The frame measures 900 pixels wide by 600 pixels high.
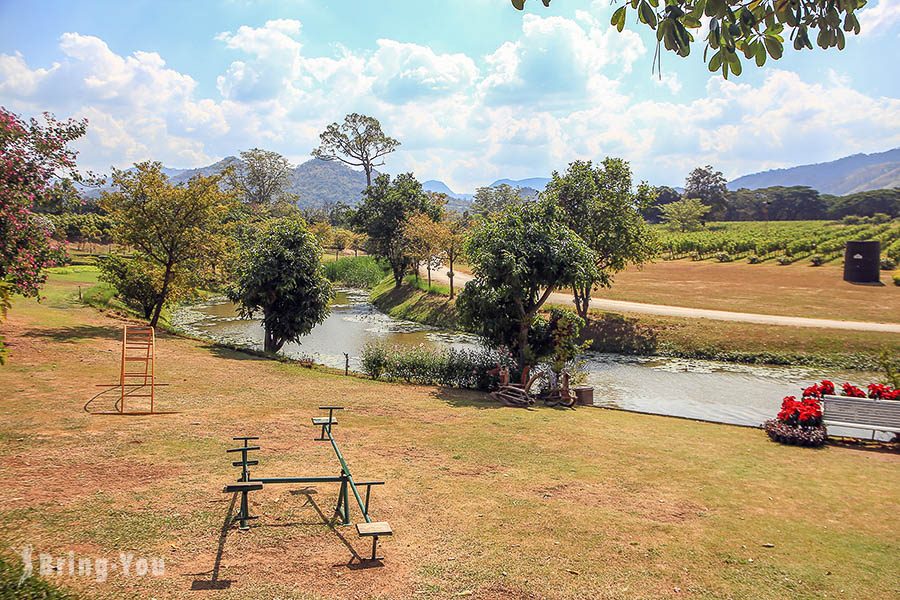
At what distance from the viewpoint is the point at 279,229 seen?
73.7ft

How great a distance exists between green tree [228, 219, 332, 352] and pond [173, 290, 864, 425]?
259cm

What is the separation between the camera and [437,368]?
18.5m

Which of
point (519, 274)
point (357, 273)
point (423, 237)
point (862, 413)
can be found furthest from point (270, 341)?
point (357, 273)

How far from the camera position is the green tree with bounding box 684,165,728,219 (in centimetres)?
11150

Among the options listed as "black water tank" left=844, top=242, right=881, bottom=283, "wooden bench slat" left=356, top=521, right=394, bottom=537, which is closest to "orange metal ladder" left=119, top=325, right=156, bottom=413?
"wooden bench slat" left=356, top=521, right=394, bottom=537

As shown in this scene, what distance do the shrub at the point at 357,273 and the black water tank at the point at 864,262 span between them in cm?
4397

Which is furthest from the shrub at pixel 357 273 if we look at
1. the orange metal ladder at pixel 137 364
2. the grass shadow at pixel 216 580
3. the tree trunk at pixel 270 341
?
the grass shadow at pixel 216 580

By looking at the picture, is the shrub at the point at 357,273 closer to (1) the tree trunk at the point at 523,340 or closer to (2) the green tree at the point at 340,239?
(2) the green tree at the point at 340,239

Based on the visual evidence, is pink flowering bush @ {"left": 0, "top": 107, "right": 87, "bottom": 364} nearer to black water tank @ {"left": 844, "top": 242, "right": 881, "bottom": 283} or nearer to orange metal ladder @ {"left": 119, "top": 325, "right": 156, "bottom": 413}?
orange metal ladder @ {"left": 119, "top": 325, "right": 156, "bottom": 413}

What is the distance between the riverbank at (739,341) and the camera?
942 inches

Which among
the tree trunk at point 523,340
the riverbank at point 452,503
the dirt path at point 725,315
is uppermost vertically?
the dirt path at point 725,315

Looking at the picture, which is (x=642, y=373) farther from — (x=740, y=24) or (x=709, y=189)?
(x=709, y=189)

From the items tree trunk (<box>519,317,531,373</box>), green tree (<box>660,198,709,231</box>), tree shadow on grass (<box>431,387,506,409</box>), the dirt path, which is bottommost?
tree shadow on grass (<box>431,387,506,409</box>)

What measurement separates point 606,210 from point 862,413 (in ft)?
64.6
